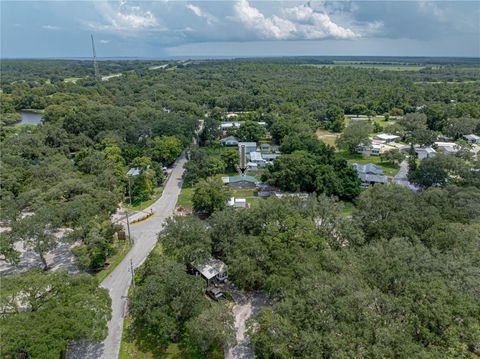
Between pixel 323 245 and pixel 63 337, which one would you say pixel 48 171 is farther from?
pixel 323 245

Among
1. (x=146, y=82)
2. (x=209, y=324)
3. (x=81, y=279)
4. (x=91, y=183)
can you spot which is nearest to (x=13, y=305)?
(x=81, y=279)

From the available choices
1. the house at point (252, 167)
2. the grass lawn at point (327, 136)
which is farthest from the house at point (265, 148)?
the grass lawn at point (327, 136)

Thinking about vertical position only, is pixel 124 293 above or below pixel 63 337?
below

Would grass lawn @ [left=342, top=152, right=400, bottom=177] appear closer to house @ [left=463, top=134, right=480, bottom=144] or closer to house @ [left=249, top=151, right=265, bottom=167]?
house @ [left=249, top=151, right=265, bottom=167]

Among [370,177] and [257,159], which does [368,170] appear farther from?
[257,159]

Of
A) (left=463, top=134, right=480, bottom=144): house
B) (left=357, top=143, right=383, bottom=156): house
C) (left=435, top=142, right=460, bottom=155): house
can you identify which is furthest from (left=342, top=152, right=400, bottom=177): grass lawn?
(left=463, top=134, right=480, bottom=144): house

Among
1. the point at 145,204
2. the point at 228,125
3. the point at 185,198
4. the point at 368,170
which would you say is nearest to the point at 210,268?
the point at 185,198
